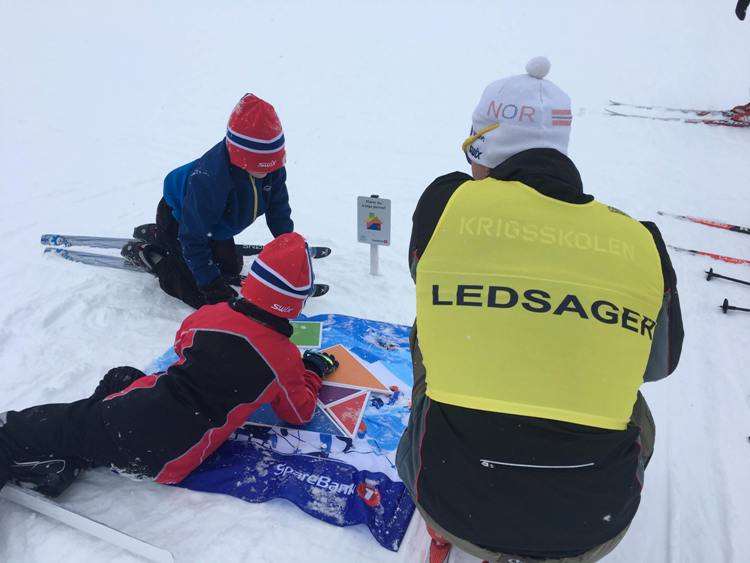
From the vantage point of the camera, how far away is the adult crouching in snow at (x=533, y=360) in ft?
3.82

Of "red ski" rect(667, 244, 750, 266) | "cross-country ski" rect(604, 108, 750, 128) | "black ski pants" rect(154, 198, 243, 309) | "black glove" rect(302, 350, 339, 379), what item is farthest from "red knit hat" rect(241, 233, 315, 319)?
"cross-country ski" rect(604, 108, 750, 128)

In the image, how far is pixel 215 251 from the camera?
3.45 metres

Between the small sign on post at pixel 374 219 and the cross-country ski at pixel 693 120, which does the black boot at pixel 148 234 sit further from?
the cross-country ski at pixel 693 120

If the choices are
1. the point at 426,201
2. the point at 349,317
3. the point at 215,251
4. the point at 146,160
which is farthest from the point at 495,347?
the point at 146,160

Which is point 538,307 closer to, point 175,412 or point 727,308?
point 175,412

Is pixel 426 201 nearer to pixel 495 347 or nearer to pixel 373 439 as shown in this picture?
pixel 495 347

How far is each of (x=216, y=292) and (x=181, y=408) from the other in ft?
4.17

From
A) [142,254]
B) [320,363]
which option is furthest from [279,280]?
[142,254]

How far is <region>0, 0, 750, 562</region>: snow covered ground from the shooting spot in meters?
2.01

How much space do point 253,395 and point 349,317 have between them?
4.44ft

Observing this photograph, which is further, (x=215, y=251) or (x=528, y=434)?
(x=215, y=251)

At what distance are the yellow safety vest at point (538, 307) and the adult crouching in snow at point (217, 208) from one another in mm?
1834

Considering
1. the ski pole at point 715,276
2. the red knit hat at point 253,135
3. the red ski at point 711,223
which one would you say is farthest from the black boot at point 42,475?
the red ski at point 711,223

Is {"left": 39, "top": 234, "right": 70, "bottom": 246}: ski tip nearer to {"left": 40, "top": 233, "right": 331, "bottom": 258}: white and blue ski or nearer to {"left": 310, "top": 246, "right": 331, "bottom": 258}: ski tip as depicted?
{"left": 40, "top": 233, "right": 331, "bottom": 258}: white and blue ski
